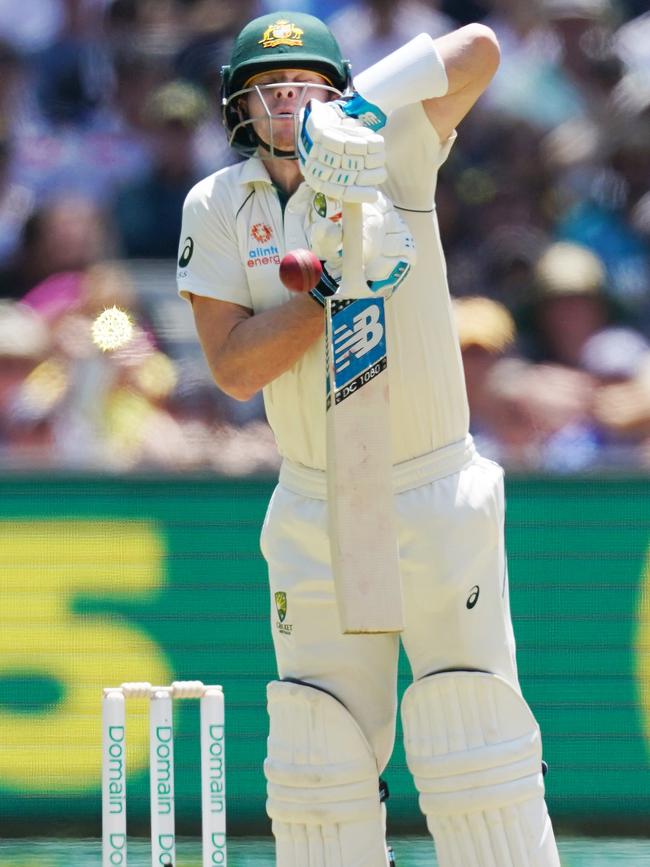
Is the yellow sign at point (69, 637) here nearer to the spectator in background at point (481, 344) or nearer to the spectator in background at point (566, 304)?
the spectator in background at point (481, 344)

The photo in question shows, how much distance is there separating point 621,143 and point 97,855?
9.50 feet

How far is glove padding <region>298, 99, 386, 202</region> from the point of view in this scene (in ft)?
Result: 8.02

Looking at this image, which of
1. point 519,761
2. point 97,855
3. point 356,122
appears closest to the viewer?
point 356,122

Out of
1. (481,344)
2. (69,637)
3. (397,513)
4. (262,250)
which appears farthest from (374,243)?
(481,344)

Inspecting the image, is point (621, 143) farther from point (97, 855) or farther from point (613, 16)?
A: point (97, 855)

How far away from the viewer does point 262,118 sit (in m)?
2.89

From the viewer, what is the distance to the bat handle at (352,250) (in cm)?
253

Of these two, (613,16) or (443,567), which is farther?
(613,16)

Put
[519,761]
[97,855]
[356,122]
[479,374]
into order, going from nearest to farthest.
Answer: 1. [356,122]
2. [519,761]
3. [97,855]
4. [479,374]

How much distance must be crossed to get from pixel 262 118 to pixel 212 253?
0.27 meters

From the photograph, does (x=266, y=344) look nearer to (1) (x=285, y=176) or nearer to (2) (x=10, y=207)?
(1) (x=285, y=176)

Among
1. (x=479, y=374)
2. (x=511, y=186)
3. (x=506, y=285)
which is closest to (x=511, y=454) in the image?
(x=479, y=374)

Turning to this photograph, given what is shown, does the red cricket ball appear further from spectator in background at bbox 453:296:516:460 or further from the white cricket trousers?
spectator in background at bbox 453:296:516:460

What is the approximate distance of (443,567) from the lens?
2.80 m
